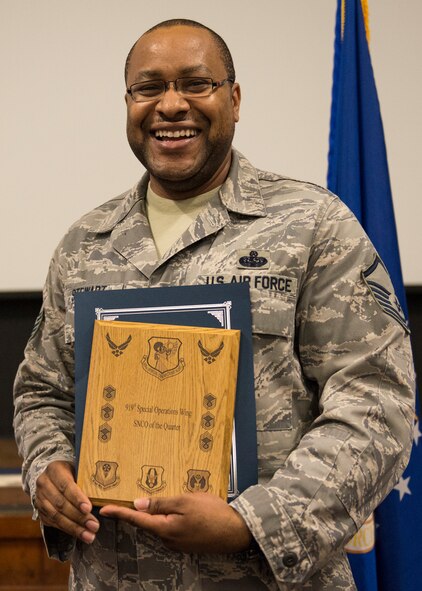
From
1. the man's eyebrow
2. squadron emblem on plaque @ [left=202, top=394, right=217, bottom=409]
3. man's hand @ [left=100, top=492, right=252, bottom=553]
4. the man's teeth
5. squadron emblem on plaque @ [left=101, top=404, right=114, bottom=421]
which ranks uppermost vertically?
the man's eyebrow

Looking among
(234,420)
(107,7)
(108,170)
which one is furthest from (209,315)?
(107,7)

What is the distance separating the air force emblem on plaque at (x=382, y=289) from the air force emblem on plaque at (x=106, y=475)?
434 millimetres

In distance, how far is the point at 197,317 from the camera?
3.60ft

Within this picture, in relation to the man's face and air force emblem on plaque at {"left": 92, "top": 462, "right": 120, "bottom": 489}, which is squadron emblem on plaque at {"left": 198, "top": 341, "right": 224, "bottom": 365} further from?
the man's face

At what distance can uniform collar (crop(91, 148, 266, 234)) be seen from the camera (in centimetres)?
123

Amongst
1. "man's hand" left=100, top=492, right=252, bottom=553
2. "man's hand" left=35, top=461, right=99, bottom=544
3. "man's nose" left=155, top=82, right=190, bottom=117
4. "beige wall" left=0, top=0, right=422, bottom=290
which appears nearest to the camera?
"man's hand" left=100, top=492, right=252, bottom=553

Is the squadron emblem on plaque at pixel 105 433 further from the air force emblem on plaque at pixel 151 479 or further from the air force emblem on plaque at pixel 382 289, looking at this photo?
the air force emblem on plaque at pixel 382 289

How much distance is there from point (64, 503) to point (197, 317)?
0.33 metres

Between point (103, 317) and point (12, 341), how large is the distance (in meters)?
1.42

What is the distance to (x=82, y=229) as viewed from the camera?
1.36 meters

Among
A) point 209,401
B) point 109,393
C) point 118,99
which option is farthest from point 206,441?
point 118,99

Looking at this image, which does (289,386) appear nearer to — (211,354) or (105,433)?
(211,354)

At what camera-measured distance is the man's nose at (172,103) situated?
1.22m

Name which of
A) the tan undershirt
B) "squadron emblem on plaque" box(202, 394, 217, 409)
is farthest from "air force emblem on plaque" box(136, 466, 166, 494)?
the tan undershirt
